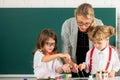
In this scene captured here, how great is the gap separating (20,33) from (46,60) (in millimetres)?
1554

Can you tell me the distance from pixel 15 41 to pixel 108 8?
4.13 feet

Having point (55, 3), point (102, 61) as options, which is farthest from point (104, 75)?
point (55, 3)

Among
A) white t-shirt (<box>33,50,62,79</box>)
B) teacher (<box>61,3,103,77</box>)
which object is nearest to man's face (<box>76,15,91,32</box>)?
teacher (<box>61,3,103,77</box>)

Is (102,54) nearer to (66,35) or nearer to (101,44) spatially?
(101,44)

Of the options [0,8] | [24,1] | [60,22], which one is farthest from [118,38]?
[0,8]

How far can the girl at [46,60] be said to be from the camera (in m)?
2.11

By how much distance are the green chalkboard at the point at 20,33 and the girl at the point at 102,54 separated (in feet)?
4.59

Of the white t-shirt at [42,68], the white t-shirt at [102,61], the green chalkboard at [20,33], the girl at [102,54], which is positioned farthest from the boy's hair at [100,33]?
the green chalkboard at [20,33]

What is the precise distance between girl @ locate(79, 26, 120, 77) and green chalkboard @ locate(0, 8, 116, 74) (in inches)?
55.1

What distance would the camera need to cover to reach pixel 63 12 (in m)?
3.51

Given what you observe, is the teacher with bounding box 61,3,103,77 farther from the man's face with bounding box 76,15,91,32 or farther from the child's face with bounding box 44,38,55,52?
the child's face with bounding box 44,38,55,52

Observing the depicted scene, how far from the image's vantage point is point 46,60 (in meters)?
2.08

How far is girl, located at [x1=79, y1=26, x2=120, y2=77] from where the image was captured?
2.10 metres

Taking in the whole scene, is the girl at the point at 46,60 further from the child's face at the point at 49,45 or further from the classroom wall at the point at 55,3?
the classroom wall at the point at 55,3
